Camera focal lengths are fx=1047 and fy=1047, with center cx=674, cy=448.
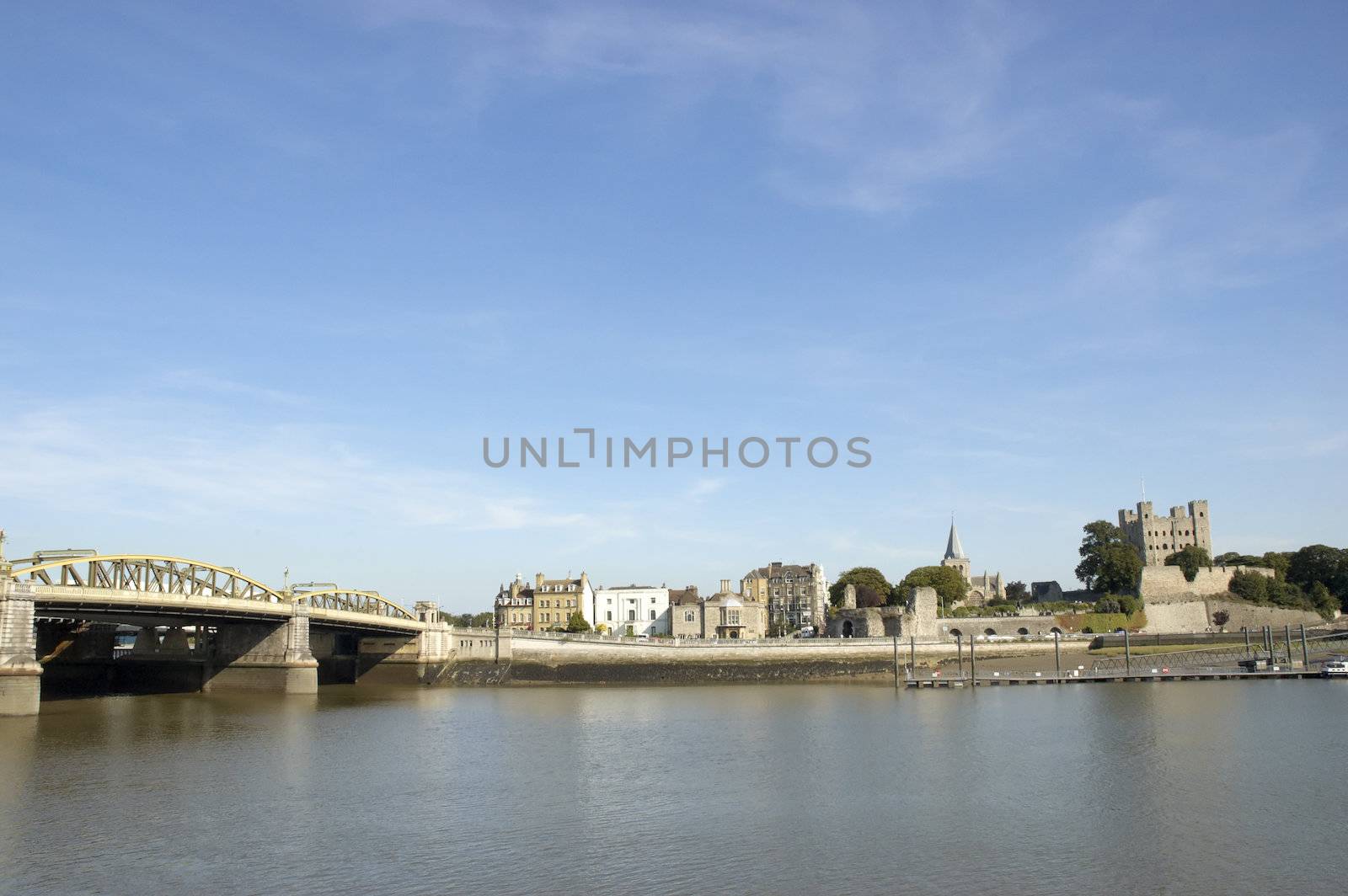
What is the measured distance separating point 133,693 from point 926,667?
54790mm

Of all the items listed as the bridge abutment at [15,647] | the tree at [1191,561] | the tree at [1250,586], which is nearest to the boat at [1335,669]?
the tree at [1250,586]

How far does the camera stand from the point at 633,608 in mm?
107375


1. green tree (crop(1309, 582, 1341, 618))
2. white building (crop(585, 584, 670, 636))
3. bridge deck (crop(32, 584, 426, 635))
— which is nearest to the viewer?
bridge deck (crop(32, 584, 426, 635))

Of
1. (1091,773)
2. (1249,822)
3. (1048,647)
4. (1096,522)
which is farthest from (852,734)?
(1096,522)

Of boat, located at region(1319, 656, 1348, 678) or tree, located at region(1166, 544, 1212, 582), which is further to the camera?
tree, located at region(1166, 544, 1212, 582)

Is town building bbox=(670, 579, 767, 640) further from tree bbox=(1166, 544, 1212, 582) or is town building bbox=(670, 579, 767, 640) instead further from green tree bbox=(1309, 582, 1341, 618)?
green tree bbox=(1309, 582, 1341, 618)

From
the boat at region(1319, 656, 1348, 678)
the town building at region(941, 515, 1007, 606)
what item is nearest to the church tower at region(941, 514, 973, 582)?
the town building at region(941, 515, 1007, 606)

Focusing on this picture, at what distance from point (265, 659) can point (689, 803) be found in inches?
1836

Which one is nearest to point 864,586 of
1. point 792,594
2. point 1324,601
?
point 792,594

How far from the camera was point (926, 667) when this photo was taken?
76.9 m

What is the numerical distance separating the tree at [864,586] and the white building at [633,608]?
800 inches

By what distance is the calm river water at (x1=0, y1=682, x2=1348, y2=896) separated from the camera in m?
22.0

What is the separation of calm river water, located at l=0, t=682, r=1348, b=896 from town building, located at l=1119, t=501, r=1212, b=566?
73144mm

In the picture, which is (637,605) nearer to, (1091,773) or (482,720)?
(482,720)
